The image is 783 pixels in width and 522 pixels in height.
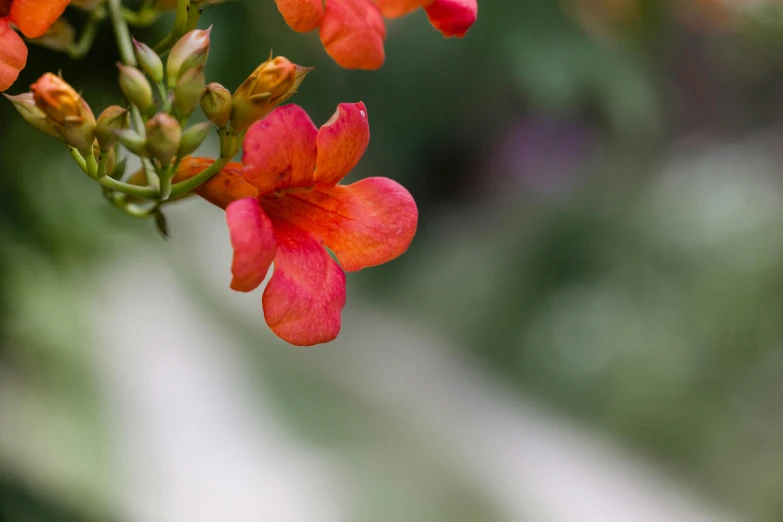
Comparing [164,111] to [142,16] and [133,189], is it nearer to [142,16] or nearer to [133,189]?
[133,189]

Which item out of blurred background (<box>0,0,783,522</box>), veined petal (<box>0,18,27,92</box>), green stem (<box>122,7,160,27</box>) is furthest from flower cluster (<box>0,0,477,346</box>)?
blurred background (<box>0,0,783,522</box>)

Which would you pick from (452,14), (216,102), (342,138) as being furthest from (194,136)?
(452,14)

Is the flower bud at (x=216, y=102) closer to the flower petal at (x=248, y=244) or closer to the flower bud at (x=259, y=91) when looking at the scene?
the flower bud at (x=259, y=91)

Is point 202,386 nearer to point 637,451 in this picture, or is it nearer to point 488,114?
point 637,451

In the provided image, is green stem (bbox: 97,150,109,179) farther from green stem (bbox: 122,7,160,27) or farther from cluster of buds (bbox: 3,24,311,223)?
green stem (bbox: 122,7,160,27)

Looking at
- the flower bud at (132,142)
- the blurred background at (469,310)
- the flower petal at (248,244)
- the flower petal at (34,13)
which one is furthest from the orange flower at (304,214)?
the blurred background at (469,310)
